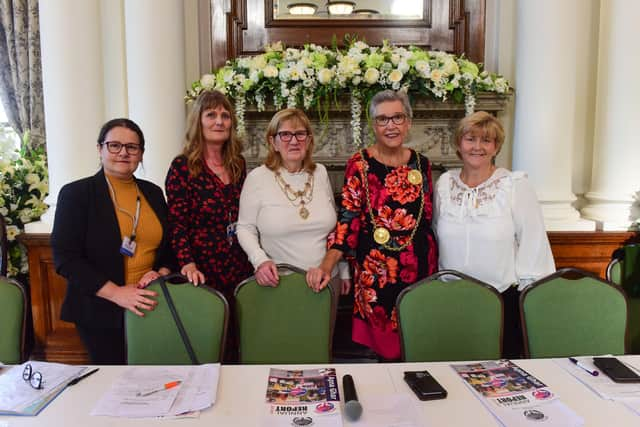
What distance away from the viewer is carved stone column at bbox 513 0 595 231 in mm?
3367

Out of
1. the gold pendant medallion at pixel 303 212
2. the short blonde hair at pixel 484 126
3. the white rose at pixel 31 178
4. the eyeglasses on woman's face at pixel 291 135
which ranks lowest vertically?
the gold pendant medallion at pixel 303 212

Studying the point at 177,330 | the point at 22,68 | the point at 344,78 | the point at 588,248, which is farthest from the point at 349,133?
the point at 22,68

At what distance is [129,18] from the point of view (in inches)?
132

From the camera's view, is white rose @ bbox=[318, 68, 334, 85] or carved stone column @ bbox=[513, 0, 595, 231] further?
carved stone column @ bbox=[513, 0, 595, 231]

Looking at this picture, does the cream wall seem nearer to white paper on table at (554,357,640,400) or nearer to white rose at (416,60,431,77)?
white rose at (416,60,431,77)

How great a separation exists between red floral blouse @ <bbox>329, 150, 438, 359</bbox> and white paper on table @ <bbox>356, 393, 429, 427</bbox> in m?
0.89

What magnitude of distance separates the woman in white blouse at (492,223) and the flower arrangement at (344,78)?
98 cm

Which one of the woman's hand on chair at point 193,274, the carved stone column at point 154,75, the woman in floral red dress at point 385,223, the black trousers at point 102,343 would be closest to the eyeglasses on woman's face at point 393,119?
the woman in floral red dress at point 385,223

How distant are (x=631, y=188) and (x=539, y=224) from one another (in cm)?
159

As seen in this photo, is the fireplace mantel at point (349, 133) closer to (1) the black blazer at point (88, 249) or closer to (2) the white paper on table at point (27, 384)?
(1) the black blazer at point (88, 249)

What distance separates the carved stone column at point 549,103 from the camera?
337cm

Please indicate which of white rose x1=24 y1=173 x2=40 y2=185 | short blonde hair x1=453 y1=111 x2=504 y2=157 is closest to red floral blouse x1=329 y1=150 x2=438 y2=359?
short blonde hair x1=453 y1=111 x2=504 y2=157

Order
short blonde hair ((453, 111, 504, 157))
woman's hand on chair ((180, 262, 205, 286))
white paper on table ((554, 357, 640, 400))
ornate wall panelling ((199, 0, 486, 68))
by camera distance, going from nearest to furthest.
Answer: white paper on table ((554, 357, 640, 400)) → woman's hand on chair ((180, 262, 205, 286)) → short blonde hair ((453, 111, 504, 157)) → ornate wall panelling ((199, 0, 486, 68))

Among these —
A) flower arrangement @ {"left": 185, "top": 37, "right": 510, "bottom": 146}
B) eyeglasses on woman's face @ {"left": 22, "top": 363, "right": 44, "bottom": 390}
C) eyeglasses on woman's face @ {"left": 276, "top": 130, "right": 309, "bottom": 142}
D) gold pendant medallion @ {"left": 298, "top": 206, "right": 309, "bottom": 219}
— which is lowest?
eyeglasses on woman's face @ {"left": 22, "top": 363, "right": 44, "bottom": 390}
